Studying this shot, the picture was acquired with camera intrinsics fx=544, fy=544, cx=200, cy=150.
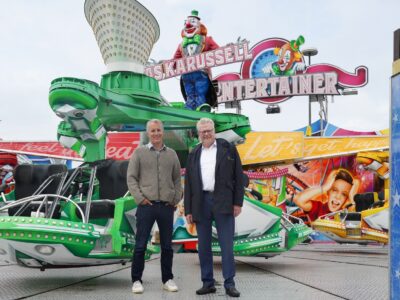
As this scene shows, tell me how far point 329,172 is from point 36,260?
1628 cm

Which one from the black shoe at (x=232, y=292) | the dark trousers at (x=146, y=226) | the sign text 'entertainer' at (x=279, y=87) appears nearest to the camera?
the black shoe at (x=232, y=292)

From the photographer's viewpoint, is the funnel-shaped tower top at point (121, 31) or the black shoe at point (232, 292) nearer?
the black shoe at point (232, 292)

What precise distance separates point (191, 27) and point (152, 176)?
1036 cm

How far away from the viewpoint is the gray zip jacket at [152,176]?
484cm

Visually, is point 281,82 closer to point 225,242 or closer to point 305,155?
point 305,155

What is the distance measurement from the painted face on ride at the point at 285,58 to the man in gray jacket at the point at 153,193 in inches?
712

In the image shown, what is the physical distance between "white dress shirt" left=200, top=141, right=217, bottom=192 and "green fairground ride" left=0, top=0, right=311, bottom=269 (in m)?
0.92

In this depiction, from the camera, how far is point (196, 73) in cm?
1299

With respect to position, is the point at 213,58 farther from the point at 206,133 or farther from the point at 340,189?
the point at 206,133

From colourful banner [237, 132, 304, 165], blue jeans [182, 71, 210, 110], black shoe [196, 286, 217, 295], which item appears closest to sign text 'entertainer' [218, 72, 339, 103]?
colourful banner [237, 132, 304, 165]

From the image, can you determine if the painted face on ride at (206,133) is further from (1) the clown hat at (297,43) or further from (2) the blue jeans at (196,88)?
(1) the clown hat at (297,43)

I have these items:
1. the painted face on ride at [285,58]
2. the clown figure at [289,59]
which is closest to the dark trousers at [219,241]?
the clown figure at [289,59]

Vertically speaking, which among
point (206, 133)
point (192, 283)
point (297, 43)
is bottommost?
point (192, 283)

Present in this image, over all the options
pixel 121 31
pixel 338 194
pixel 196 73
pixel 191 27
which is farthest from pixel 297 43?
pixel 121 31
